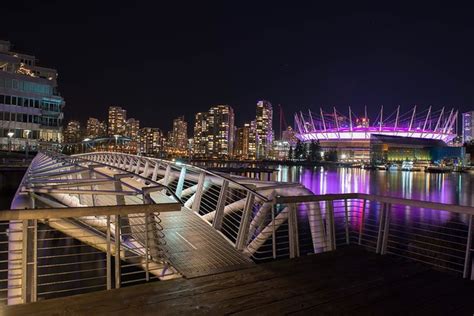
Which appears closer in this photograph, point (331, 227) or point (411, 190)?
point (331, 227)

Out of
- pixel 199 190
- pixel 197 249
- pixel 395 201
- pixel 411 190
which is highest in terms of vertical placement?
pixel 395 201

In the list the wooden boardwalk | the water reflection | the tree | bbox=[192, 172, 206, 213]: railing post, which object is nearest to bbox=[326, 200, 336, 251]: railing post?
the wooden boardwalk

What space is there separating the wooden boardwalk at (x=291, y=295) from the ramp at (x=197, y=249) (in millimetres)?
542

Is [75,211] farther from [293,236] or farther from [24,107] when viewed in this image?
[24,107]

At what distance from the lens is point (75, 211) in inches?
173

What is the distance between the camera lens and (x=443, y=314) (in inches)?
160

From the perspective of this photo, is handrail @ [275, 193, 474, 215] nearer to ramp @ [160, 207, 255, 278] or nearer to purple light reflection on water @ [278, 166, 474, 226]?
ramp @ [160, 207, 255, 278]

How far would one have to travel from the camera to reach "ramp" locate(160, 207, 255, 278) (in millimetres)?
5734

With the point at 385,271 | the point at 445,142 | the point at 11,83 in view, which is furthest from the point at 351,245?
the point at 445,142

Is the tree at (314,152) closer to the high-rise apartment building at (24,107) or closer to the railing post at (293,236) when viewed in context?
the high-rise apartment building at (24,107)

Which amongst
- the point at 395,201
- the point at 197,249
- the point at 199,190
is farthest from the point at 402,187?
the point at 197,249

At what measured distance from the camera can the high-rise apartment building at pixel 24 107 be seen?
62031 mm

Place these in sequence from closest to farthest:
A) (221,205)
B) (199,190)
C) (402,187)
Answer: (221,205) → (199,190) → (402,187)

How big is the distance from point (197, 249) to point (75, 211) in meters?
3.65
